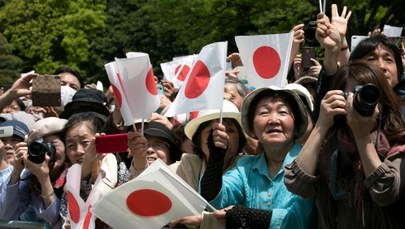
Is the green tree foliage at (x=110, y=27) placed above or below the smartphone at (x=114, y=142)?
below

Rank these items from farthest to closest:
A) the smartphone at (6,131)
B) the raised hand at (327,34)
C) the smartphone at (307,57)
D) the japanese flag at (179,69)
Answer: the japanese flag at (179,69) < the smartphone at (307,57) < the smartphone at (6,131) < the raised hand at (327,34)

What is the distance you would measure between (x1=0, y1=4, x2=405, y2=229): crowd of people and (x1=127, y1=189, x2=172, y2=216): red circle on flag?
0.11 m

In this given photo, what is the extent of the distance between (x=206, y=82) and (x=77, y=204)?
1.00 metres

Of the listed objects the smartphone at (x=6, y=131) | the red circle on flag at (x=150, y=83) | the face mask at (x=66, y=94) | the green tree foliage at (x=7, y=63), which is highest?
the red circle on flag at (x=150, y=83)

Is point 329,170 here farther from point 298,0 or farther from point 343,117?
point 298,0

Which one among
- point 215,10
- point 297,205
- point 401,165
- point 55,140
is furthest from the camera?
point 215,10

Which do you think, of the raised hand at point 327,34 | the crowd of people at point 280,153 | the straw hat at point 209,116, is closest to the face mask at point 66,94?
the crowd of people at point 280,153

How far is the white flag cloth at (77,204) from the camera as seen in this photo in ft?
17.4

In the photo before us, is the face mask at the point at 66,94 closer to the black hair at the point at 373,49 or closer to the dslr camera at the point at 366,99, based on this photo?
the black hair at the point at 373,49

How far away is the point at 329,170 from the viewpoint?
4.11 meters

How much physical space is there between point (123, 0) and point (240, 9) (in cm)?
2938

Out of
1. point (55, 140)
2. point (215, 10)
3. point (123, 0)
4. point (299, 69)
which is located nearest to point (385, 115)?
point (55, 140)

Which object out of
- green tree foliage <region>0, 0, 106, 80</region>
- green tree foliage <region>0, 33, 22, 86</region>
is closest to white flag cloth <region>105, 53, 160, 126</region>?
green tree foliage <region>0, 33, 22, 86</region>

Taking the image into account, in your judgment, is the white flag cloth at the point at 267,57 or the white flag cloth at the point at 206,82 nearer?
the white flag cloth at the point at 206,82
